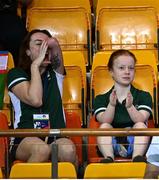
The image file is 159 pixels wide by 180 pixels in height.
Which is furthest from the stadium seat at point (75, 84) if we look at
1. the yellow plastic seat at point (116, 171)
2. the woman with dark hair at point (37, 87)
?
the yellow plastic seat at point (116, 171)

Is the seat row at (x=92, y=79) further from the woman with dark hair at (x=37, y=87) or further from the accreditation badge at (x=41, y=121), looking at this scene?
the accreditation badge at (x=41, y=121)

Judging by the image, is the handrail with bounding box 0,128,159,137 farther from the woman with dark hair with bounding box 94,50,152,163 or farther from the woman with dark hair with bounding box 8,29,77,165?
the woman with dark hair with bounding box 94,50,152,163

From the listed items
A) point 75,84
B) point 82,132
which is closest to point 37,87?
point 75,84

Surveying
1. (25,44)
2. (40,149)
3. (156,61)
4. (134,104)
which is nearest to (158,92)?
(156,61)

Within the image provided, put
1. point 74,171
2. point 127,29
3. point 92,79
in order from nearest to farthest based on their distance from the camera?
point 74,171
point 92,79
point 127,29

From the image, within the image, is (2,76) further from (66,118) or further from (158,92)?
(158,92)

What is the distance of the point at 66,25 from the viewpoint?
484 cm

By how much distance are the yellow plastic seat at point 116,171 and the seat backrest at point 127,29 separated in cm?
171

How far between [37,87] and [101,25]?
4.33 feet

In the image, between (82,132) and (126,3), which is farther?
(126,3)

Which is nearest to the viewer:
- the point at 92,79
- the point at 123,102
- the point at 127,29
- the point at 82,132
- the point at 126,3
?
the point at 82,132

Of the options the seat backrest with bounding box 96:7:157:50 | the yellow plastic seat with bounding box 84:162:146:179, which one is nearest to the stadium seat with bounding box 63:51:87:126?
the seat backrest with bounding box 96:7:157:50

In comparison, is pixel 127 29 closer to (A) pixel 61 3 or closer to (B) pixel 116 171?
(A) pixel 61 3

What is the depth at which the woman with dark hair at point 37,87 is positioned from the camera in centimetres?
364
